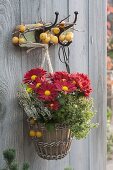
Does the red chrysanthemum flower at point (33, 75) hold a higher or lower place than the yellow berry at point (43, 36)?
lower

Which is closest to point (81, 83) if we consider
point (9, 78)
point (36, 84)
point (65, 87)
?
point (65, 87)

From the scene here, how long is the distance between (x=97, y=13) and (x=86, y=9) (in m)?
0.15

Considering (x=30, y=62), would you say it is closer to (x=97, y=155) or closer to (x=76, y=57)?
(x=76, y=57)

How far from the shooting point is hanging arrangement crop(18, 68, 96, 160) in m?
1.45

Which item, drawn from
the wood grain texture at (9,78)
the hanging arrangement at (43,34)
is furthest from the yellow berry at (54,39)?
the wood grain texture at (9,78)

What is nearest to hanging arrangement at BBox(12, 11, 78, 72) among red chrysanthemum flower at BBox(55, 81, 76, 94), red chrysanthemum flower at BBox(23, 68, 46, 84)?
red chrysanthemum flower at BBox(23, 68, 46, 84)

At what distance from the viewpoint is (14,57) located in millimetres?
1560

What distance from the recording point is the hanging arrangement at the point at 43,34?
1534 mm

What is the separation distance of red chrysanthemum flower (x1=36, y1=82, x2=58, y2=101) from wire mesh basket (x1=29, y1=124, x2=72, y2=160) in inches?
5.5

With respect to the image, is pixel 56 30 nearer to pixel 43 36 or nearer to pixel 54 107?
pixel 43 36

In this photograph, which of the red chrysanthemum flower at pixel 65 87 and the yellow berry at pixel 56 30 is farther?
the yellow berry at pixel 56 30

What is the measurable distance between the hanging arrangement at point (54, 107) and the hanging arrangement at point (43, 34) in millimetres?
145

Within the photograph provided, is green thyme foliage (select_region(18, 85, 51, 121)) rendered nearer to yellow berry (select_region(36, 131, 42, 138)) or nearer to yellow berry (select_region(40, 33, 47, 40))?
yellow berry (select_region(36, 131, 42, 138))

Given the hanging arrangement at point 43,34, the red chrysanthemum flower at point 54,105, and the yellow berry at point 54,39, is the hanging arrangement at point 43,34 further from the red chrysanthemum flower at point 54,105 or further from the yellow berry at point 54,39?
the red chrysanthemum flower at point 54,105
